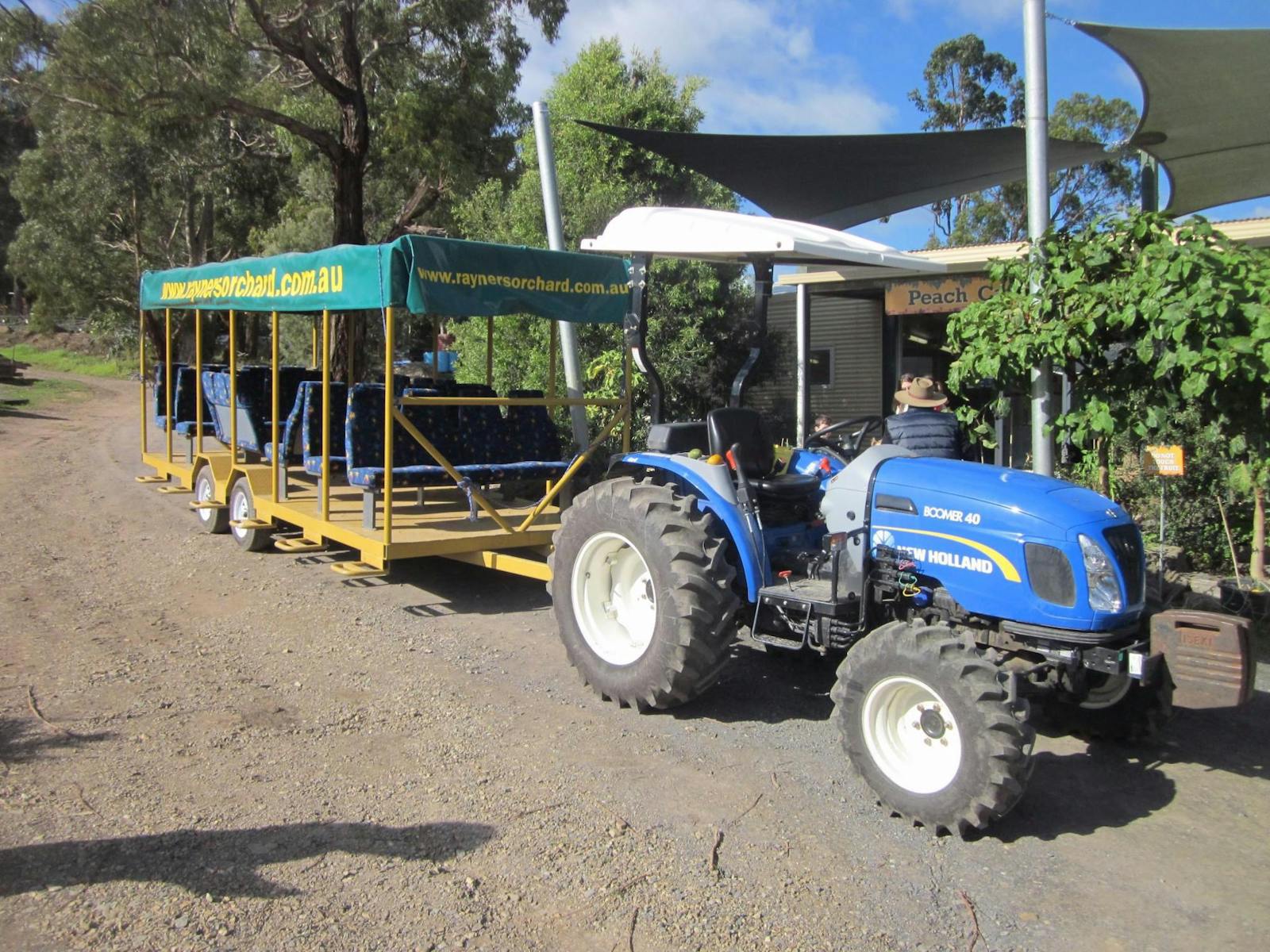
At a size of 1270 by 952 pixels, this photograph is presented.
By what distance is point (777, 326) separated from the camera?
17062 mm

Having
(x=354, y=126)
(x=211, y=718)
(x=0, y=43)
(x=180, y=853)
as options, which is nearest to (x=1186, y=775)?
(x=180, y=853)

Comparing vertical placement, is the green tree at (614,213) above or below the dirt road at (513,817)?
above

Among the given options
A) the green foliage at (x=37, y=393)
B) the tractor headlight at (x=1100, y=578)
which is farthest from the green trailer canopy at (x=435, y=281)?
the green foliage at (x=37, y=393)

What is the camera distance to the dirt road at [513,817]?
318 cm

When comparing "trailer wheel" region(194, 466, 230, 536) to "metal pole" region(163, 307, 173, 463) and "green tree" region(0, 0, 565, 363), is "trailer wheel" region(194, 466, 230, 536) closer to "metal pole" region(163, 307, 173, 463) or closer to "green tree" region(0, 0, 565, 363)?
"metal pole" region(163, 307, 173, 463)

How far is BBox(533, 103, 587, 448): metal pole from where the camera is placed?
905 centimetres

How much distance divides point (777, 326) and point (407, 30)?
292 inches

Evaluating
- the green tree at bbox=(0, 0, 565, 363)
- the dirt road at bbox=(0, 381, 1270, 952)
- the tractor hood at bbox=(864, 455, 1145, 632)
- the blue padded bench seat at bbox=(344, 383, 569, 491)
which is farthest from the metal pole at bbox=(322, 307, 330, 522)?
the green tree at bbox=(0, 0, 565, 363)

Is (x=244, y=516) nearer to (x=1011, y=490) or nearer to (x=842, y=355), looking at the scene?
(x=1011, y=490)

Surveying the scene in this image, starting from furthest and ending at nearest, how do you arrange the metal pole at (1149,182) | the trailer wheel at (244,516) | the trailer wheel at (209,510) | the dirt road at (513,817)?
the metal pole at (1149,182), the trailer wheel at (209,510), the trailer wheel at (244,516), the dirt road at (513,817)

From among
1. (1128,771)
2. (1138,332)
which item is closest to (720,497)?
(1128,771)

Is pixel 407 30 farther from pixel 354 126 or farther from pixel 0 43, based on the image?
pixel 0 43

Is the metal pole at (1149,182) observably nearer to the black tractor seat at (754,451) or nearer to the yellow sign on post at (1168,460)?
the yellow sign on post at (1168,460)

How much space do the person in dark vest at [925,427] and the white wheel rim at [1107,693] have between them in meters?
1.83
